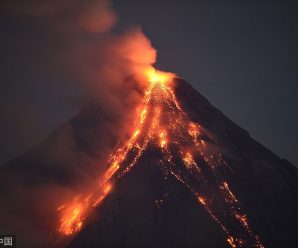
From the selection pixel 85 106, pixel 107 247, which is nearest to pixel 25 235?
pixel 107 247

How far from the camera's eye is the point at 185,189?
70.4m

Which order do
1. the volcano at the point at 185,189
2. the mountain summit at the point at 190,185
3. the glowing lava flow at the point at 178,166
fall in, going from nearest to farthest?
1. the mountain summit at the point at 190,185
2. the volcano at the point at 185,189
3. the glowing lava flow at the point at 178,166

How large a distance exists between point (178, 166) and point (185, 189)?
5318 mm

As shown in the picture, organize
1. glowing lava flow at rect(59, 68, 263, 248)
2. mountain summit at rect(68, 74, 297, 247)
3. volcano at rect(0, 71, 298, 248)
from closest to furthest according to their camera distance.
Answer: mountain summit at rect(68, 74, 297, 247) < volcano at rect(0, 71, 298, 248) < glowing lava flow at rect(59, 68, 263, 248)

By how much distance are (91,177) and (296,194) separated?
31890 mm

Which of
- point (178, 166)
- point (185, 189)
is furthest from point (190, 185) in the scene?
point (178, 166)

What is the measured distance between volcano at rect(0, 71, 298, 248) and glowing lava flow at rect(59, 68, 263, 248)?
157 millimetres

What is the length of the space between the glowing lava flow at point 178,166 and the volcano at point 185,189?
0.16 m

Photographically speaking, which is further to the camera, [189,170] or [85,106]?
[85,106]

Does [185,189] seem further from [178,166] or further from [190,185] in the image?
[178,166]

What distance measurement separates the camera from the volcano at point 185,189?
64.1 metres

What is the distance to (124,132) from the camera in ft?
285

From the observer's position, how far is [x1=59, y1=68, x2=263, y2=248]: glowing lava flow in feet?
223

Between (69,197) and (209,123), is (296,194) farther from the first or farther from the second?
(69,197)
